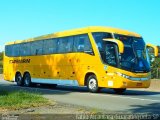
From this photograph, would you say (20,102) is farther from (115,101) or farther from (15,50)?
(15,50)

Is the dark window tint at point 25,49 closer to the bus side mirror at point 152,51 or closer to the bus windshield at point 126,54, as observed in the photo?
the bus windshield at point 126,54

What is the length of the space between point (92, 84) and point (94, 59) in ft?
4.56

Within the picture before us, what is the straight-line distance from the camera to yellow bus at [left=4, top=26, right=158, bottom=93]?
66.6 feet

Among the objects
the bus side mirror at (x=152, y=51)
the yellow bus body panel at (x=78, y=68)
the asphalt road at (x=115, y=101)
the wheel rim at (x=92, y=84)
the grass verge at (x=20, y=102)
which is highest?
the bus side mirror at (x=152, y=51)

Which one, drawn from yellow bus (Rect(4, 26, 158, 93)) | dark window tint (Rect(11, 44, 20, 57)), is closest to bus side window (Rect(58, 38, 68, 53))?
yellow bus (Rect(4, 26, 158, 93))

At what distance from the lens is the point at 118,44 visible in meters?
19.7

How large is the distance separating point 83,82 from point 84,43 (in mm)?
2135

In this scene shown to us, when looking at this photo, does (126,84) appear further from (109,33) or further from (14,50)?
(14,50)

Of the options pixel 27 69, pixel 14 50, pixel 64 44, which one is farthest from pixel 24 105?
pixel 14 50

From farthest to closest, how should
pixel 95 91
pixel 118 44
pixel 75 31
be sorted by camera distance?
1. pixel 75 31
2. pixel 95 91
3. pixel 118 44

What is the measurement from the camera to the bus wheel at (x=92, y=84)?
21469 mm

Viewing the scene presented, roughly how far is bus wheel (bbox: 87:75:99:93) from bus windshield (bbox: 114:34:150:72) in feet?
6.70

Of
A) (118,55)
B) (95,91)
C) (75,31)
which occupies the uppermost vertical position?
(75,31)

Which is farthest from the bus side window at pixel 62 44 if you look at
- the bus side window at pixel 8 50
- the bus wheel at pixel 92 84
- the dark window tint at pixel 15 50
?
the bus side window at pixel 8 50
